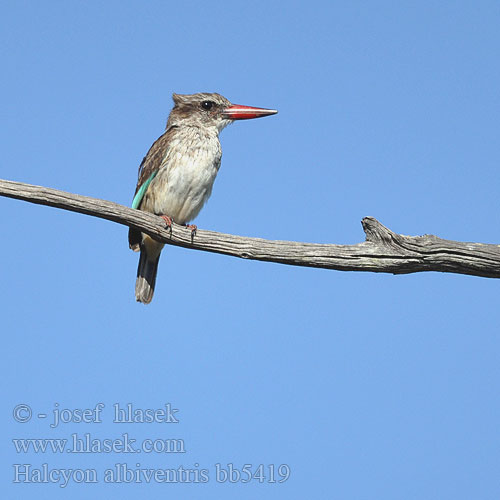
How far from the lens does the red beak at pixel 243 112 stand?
650 cm

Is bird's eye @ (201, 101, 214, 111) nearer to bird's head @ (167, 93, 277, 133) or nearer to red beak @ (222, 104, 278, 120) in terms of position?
bird's head @ (167, 93, 277, 133)

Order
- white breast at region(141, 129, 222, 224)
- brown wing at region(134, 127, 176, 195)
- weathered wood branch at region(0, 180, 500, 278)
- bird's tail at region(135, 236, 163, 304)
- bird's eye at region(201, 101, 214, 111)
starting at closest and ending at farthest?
weathered wood branch at region(0, 180, 500, 278) → white breast at region(141, 129, 222, 224) → brown wing at region(134, 127, 176, 195) → bird's tail at region(135, 236, 163, 304) → bird's eye at region(201, 101, 214, 111)

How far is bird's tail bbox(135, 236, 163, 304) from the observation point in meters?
6.45

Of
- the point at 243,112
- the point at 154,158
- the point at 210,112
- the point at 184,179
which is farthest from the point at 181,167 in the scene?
the point at 243,112

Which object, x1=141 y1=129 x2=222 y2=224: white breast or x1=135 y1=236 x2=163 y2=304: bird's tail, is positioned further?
x1=135 y1=236 x2=163 y2=304: bird's tail

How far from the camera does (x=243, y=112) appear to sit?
6.54 meters

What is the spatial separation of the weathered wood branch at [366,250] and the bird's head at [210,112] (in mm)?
2131

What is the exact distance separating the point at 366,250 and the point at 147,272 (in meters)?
2.72

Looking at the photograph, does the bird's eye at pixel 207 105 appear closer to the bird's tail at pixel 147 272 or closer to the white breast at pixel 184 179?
the white breast at pixel 184 179

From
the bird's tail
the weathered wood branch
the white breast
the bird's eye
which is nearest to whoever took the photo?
the weathered wood branch

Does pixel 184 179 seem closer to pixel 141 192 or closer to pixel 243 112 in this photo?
pixel 141 192

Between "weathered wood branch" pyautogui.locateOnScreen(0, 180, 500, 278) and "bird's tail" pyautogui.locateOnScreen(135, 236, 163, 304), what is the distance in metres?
1.85

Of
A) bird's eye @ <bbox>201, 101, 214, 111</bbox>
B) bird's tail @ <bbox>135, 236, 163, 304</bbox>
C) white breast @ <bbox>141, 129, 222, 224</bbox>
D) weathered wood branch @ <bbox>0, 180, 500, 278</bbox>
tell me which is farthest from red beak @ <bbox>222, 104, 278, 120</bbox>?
weathered wood branch @ <bbox>0, 180, 500, 278</bbox>

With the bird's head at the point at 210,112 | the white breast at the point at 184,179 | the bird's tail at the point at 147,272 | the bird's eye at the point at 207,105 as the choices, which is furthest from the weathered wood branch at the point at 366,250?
the bird's eye at the point at 207,105
